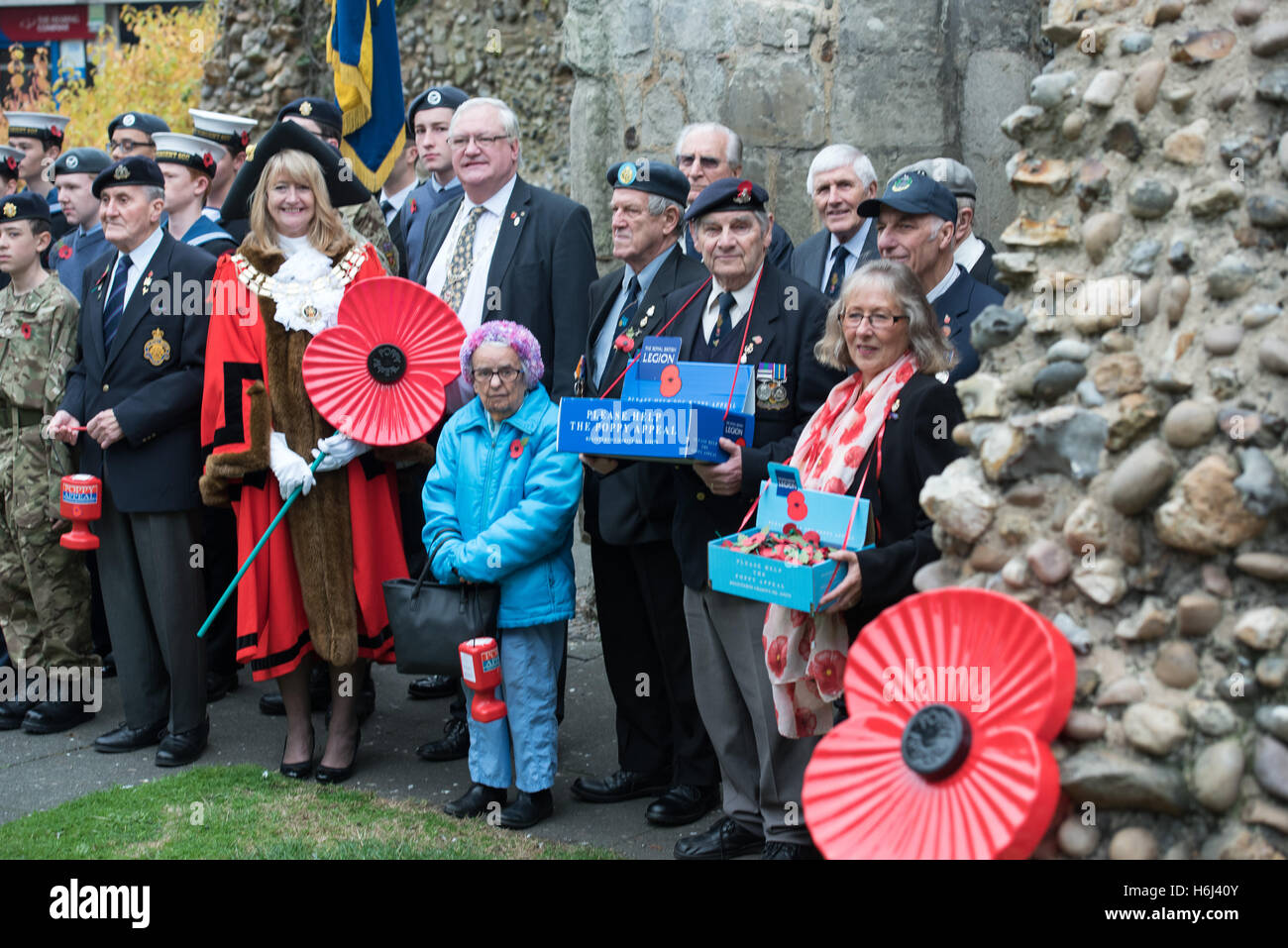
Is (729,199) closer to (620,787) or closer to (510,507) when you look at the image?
(510,507)

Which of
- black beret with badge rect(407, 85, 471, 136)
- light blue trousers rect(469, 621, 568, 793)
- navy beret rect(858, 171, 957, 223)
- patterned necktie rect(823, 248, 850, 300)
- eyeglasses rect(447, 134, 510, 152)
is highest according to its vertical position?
black beret with badge rect(407, 85, 471, 136)

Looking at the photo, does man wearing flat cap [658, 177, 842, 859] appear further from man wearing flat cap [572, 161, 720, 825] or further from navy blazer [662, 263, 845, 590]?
man wearing flat cap [572, 161, 720, 825]

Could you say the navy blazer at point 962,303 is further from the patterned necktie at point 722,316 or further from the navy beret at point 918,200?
the patterned necktie at point 722,316

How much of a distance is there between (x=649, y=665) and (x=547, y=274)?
1.58 m

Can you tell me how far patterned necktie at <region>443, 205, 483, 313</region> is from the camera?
212 inches

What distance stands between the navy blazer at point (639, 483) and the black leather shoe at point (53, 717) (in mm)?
2615

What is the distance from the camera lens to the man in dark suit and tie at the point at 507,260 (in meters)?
5.27

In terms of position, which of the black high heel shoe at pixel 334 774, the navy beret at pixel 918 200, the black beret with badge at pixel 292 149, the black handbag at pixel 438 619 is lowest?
the black high heel shoe at pixel 334 774

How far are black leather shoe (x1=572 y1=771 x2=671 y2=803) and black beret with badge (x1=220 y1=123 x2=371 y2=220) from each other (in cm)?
238

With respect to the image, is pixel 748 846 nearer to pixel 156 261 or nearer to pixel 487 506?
pixel 487 506

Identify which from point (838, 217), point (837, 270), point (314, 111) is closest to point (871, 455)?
point (837, 270)

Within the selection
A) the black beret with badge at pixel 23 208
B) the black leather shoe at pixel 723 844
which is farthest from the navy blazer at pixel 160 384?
the black leather shoe at pixel 723 844

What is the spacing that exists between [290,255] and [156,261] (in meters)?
0.72

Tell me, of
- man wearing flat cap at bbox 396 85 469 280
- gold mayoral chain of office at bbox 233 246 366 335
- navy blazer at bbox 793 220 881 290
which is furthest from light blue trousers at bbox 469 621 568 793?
man wearing flat cap at bbox 396 85 469 280
